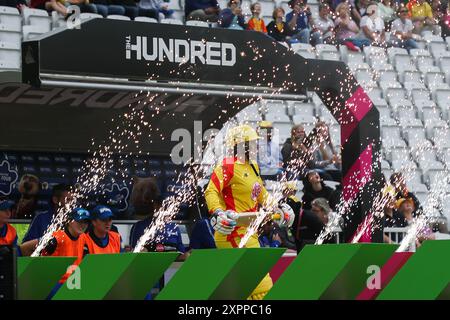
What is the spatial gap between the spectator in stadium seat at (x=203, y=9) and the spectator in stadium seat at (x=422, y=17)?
5453mm

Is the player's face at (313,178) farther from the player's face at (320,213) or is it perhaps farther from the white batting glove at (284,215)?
the white batting glove at (284,215)

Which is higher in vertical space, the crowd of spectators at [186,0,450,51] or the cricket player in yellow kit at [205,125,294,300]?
the crowd of spectators at [186,0,450,51]

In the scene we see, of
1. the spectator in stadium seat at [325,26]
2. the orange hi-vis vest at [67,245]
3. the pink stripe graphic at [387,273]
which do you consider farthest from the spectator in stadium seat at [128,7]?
the pink stripe graphic at [387,273]

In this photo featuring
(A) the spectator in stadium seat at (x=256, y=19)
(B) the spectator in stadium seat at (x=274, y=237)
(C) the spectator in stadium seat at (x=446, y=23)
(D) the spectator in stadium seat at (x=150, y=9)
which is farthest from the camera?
(C) the spectator in stadium seat at (x=446, y=23)

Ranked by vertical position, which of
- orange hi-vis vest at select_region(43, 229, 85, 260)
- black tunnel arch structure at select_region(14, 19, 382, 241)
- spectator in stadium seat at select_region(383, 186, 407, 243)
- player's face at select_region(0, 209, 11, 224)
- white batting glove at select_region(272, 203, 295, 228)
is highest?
black tunnel arch structure at select_region(14, 19, 382, 241)

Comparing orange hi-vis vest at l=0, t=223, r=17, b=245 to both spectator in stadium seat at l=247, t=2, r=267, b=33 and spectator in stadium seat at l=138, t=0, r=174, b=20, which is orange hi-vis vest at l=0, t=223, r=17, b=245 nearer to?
spectator in stadium seat at l=138, t=0, r=174, b=20

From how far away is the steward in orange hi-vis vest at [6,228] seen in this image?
39.6ft

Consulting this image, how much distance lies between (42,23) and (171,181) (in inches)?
161

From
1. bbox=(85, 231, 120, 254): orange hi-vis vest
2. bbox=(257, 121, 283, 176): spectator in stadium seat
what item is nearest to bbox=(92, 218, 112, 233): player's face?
Result: bbox=(85, 231, 120, 254): orange hi-vis vest

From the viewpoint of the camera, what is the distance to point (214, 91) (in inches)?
476

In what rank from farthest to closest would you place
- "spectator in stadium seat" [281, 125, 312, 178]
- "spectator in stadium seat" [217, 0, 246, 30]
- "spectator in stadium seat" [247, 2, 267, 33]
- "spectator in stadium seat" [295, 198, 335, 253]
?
"spectator in stadium seat" [247, 2, 267, 33] < "spectator in stadium seat" [217, 0, 246, 30] < "spectator in stadium seat" [281, 125, 312, 178] < "spectator in stadium seat" [295, 198, 335, 253]

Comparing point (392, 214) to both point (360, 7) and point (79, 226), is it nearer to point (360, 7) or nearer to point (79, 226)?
point (79, 226)

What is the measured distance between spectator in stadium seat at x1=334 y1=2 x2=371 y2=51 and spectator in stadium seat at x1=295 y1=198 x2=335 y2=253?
774 cm

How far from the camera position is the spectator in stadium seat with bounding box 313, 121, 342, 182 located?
16.2m
